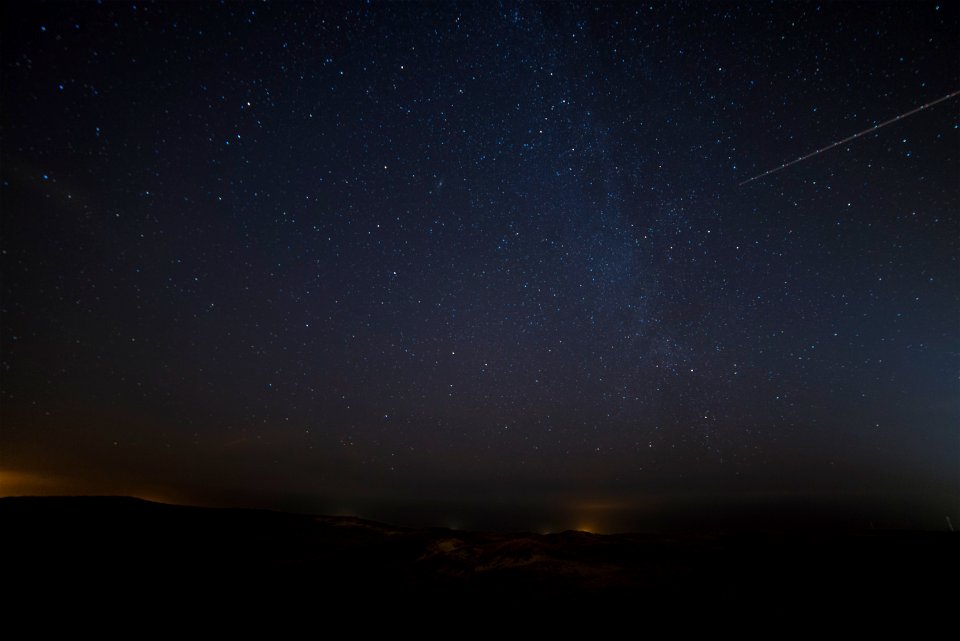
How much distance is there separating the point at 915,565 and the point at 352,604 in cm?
1081

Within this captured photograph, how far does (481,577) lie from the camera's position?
8.66m

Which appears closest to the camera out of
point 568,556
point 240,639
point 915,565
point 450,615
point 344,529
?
point 240,639

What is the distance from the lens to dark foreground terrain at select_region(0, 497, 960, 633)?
654cm

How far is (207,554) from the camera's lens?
10.9 m

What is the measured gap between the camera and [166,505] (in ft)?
54.0

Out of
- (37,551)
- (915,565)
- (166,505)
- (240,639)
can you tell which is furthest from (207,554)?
(915,565)

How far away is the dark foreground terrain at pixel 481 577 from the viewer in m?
6.54

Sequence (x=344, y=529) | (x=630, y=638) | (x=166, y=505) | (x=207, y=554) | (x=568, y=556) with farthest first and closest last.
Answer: (x=166, y=505) → (x=344, y=529) → (x=207, y=554) → (x=568, y=556) → (x=630, y=638)

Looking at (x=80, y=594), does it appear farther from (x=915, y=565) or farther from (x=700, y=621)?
(x=915, y=565)

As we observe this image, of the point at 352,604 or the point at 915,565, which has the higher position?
the point at 915,565

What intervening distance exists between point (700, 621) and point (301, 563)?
30.0ft

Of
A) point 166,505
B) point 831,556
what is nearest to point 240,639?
point 831,556

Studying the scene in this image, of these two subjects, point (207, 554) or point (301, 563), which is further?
point (207, 554)

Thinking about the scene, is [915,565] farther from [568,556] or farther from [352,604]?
[352,604]
